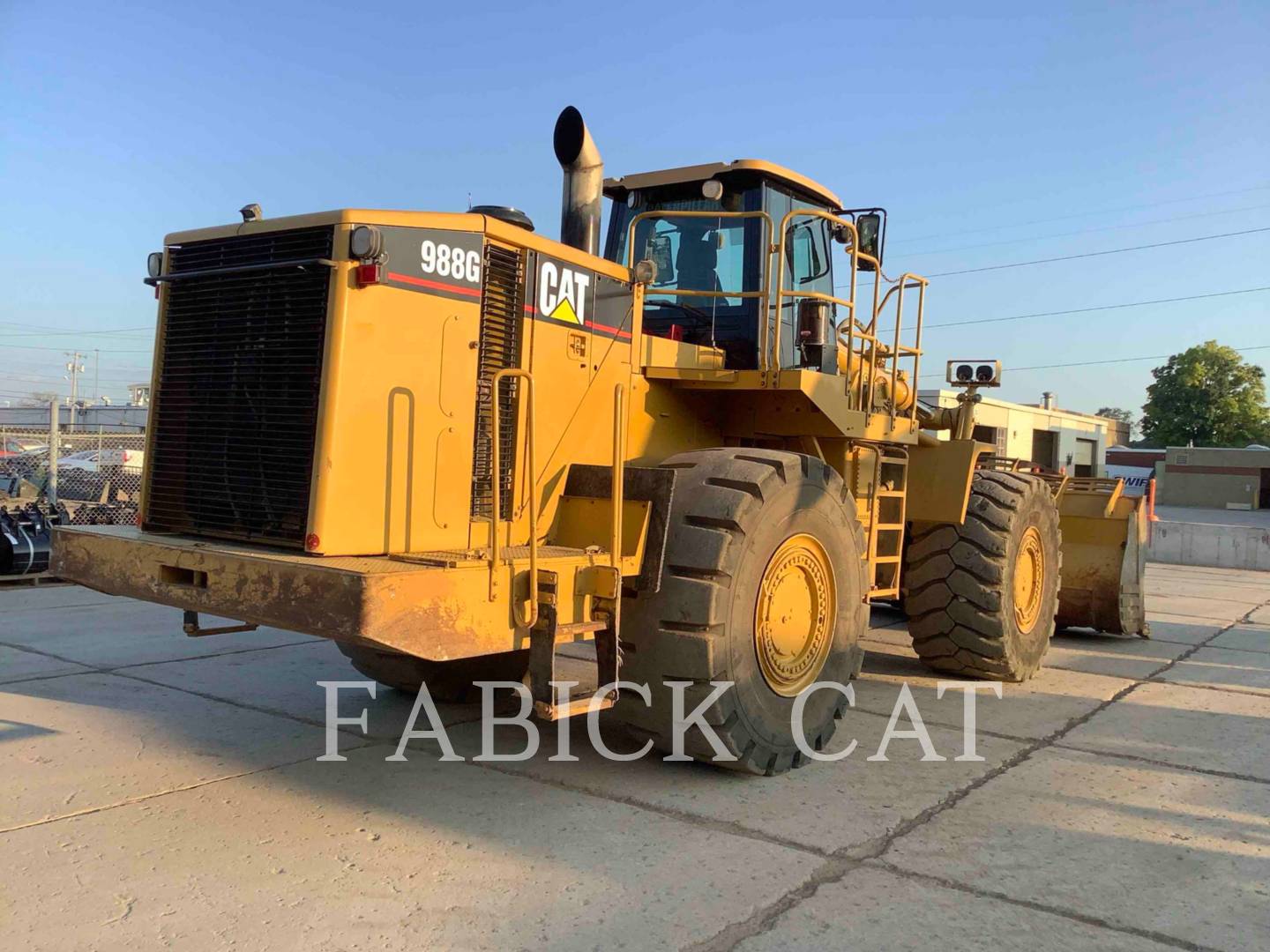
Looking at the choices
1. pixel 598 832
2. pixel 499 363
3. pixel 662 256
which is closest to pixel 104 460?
pixel 662 256

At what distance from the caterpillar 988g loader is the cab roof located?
0.10 feet

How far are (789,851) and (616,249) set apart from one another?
3993 mm

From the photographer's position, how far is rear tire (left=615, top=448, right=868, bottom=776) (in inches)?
173

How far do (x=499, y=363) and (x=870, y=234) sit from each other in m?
2.76

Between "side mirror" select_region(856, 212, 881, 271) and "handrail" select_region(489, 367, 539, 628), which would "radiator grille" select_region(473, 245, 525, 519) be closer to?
"handrail" select_region(489, 367, 539, 628)

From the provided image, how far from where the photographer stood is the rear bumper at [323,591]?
359 cm

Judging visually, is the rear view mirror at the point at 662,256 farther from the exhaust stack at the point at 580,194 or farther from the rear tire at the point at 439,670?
the rear tire at the point at 439,670

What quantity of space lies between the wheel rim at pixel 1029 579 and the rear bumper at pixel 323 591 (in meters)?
4.52

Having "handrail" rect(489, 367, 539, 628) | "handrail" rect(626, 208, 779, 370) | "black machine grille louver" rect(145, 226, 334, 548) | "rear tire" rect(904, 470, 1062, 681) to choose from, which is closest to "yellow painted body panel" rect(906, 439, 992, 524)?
"rear tire" rect(904, 470, 1062, 681)

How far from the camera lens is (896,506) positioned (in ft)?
21.7

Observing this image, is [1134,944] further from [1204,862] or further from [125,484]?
[125,484]

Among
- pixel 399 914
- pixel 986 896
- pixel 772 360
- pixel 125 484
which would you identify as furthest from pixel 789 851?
pixel 125 484

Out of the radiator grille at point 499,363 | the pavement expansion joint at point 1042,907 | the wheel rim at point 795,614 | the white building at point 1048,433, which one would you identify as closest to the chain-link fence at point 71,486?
the radiator grille at point 499,363

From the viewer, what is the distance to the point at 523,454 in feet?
15.1
